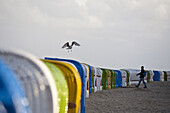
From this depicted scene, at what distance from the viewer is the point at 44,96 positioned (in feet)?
7.58

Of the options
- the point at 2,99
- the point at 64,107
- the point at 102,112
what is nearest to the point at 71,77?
the point at 64,107

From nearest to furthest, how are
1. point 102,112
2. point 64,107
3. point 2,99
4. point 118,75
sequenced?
point 2,99 → point 64,107 → point 102,112 → point 118,75

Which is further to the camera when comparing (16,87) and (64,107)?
(64,107)

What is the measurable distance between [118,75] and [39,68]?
21047 mm

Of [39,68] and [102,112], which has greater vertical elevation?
[39,68]

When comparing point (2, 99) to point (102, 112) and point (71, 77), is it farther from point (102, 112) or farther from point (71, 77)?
point (102, 112)

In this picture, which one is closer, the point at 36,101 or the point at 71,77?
the point at 36,101

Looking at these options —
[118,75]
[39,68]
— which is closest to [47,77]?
[39,68]

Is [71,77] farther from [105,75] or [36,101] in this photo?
[105,75]

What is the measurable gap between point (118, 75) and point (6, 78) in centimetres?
2146

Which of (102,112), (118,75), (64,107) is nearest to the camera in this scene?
(64,107)

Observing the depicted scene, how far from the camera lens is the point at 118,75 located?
23.0m

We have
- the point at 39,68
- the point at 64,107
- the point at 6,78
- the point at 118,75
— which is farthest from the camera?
the point at 118,75

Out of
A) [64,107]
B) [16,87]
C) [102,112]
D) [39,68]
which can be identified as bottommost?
[102,112]
